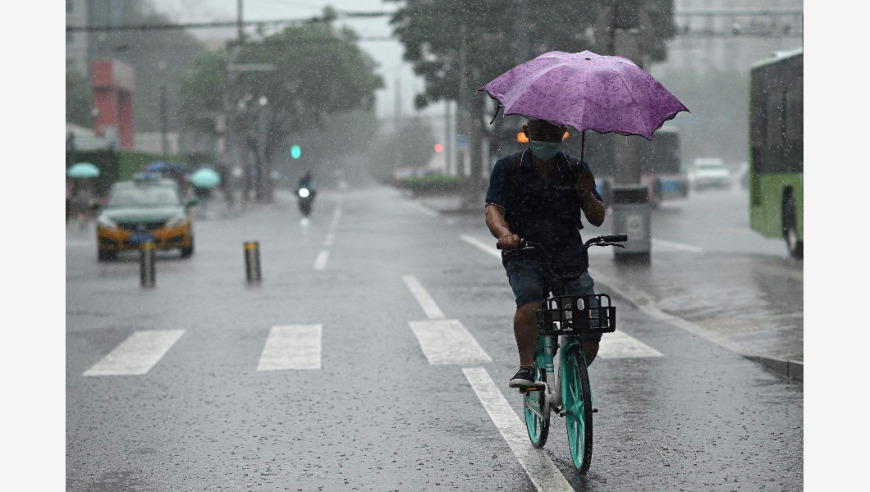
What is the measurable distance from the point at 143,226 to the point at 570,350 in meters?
19.5

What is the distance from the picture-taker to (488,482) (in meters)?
6.22

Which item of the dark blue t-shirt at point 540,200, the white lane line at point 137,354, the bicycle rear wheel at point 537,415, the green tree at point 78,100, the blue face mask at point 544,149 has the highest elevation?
the green tree at point 78,100

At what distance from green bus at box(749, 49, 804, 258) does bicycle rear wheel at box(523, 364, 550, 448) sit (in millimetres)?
14482

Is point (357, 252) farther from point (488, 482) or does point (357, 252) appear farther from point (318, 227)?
point (488, 482)

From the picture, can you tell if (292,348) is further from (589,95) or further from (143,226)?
(143,226)

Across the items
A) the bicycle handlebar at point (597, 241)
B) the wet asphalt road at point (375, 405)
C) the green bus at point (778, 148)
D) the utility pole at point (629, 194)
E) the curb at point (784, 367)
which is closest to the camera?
the bicycle handlebar at point (597, 241)

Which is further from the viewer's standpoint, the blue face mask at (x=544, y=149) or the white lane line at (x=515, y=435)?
the blue face mask at (x=544, y=149)

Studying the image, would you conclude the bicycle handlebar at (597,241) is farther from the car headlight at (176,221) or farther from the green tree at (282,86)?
the green tree at (282,86)

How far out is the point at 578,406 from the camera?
20.2 feet

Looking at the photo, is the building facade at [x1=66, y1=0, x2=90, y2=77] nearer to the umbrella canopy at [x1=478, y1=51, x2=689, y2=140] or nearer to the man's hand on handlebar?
the umbrella canopy at [x1=478, y1=51, x2=689, y2=140]

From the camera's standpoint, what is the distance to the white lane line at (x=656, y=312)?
11.3 metres

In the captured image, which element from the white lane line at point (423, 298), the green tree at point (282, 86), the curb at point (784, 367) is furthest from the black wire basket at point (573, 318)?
the green tree at point (282, 86)

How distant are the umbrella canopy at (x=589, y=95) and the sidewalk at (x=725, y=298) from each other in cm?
390

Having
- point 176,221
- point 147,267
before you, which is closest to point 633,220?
point 147,267
